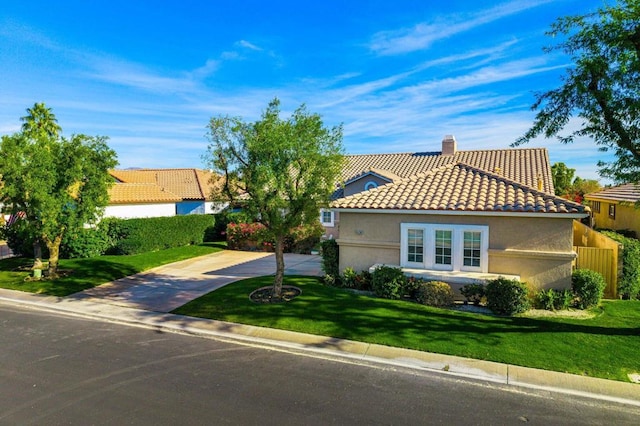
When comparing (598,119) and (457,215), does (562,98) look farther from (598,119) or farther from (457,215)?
(457,215)

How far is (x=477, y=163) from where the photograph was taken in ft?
90.8

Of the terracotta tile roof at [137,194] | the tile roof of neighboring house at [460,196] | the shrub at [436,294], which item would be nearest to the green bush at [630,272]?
the tile roof of neighboring house at [460,196]

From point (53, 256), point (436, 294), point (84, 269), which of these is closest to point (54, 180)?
point (53, 256)

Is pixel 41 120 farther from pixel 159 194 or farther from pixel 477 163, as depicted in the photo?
pixel 477 163

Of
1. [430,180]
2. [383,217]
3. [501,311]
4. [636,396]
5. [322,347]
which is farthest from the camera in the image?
[430,180]

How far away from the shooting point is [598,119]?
974 centimetres

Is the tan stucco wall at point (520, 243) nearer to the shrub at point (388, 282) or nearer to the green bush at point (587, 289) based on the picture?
the green bush at point (587, 289)

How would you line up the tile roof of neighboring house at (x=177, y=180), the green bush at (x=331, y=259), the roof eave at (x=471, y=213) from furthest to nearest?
the tile roof of neighboring house at (x=177, y=180) → the green bush at (x=331, y=259) → the roof eave at (x=471, y=213)

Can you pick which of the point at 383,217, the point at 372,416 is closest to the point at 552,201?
the point at 383,217

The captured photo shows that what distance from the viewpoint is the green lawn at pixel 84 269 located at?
15555mm

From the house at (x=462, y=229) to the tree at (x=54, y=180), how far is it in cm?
1002

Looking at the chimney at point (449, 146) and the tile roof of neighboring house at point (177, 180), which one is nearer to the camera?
the chimney at point (449, 146)

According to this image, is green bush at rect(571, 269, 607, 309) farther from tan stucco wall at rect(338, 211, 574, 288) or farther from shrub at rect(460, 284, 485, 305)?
shrub at rect(460, 284, 485, 305)

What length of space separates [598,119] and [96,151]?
56.7ft
